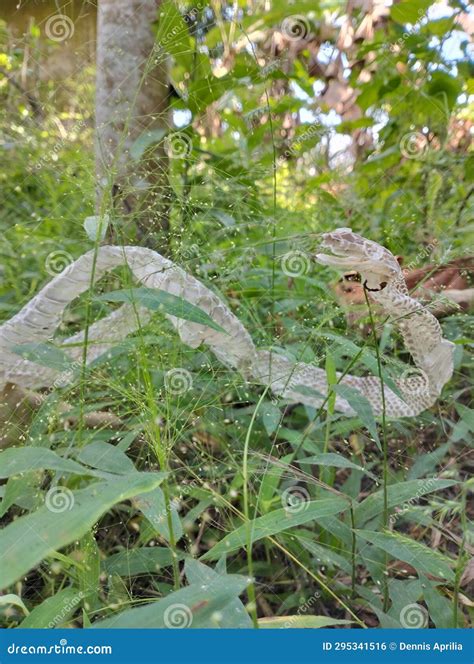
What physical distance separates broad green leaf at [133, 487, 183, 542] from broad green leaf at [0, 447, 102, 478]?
0.07 m

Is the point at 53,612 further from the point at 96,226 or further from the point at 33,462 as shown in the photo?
the point at 96,226

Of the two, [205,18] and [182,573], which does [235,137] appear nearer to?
[205,18]

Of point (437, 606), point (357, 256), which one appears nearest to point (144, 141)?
point (357, 256)

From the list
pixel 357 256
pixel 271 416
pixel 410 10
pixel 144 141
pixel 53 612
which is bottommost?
pixel 53 612

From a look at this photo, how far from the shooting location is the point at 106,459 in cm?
49

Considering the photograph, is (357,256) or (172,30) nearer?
(357,256)

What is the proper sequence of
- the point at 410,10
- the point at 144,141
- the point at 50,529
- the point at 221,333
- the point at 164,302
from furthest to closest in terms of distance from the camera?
the point at 410,10 < the point at 144,141 < the point at 221,333 < the point at 164,302 < the point at 50,529

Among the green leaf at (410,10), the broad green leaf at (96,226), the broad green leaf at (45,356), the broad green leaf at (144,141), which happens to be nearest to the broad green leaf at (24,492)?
the broad green leaf at (45,356)

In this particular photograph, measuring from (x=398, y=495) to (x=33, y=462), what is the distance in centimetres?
30

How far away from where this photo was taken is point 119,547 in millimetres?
625

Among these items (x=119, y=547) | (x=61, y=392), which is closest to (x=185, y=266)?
(x=61, y=392)

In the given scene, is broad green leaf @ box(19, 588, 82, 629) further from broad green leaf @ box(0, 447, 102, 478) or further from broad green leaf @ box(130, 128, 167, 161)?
broad green leaf @ box(130, 128, 167, 161)
